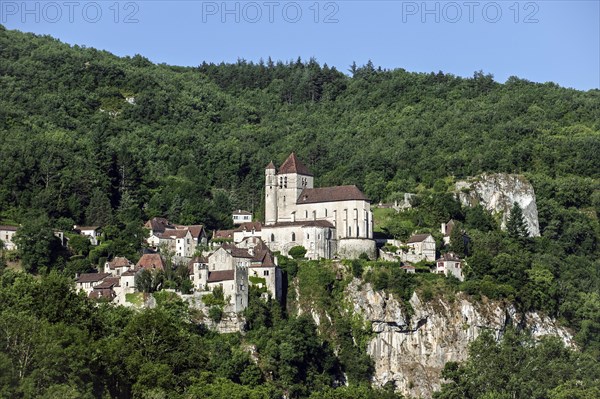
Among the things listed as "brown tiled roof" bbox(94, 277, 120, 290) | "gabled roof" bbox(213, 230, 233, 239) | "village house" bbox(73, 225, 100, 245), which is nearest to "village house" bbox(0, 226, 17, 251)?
"village house" bbox(73, 225, 100, 245)

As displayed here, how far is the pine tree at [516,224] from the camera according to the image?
108 meters

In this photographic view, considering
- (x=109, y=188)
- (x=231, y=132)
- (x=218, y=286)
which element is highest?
(x=231, y=132)

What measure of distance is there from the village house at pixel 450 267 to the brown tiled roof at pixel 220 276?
1835 cm

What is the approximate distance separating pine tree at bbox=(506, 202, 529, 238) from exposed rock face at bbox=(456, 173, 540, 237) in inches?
55.7

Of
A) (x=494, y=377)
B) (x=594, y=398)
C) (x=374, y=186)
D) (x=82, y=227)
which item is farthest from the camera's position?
(x=374, y=186)

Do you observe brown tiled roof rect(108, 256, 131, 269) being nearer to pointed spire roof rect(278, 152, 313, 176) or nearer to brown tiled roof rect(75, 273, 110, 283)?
brown tiled roof rect(75, 273, 110, 283)

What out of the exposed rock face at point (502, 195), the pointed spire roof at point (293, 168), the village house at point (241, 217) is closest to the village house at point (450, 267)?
the pointed spire roof at point (293, 168)

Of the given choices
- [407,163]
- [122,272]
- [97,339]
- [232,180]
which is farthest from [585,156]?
[97,339]

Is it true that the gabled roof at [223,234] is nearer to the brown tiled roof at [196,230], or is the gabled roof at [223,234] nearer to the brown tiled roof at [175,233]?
the brown tiled roof at [196,230]

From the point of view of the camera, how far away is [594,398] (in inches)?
2985

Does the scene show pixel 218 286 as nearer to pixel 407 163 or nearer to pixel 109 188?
pixel 109 188

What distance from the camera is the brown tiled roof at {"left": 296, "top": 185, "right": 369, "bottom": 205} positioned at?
96.0 m

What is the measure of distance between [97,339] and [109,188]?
41.1 metres

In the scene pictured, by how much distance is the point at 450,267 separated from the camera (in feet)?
311
